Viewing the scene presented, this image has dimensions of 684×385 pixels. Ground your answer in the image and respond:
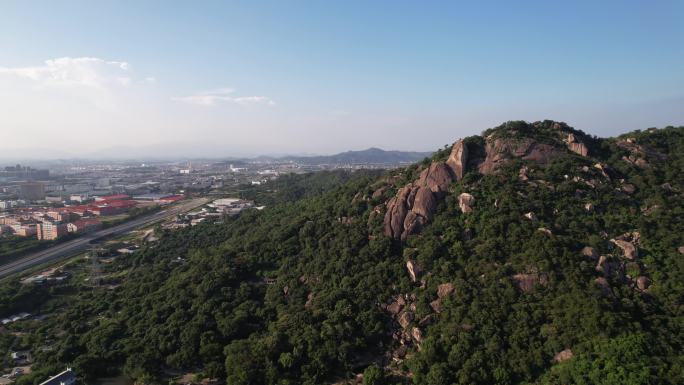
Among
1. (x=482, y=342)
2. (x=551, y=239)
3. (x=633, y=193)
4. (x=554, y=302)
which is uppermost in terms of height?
(x=633, y=193)

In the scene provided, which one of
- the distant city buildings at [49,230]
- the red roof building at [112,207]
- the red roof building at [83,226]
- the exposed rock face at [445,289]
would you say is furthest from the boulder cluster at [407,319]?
the red roof building at [112,207]

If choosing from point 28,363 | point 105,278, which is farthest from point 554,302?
point 105,278

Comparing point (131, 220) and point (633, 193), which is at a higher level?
point (633, 193)

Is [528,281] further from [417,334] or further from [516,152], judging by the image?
[516,152]

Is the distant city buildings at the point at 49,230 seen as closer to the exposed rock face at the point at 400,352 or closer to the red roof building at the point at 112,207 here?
the red roof building at the point at 112,207

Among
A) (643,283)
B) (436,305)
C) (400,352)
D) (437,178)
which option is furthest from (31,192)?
(643,283)

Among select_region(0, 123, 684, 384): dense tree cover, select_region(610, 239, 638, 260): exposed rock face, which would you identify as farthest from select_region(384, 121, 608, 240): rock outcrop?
select_region(610, 239, 638, 260): exposed rock face

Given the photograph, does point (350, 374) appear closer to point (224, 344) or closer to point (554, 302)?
point (224, 344)
